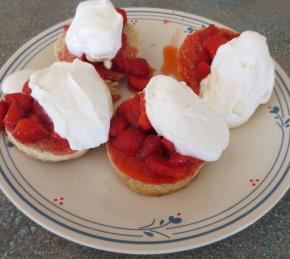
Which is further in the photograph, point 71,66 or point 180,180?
point 71,66

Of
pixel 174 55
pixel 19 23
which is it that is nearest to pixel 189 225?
pixel 174 55

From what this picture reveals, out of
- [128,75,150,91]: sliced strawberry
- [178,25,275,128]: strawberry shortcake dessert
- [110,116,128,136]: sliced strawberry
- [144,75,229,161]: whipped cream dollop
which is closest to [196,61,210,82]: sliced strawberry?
[178,25,275,128]: strawberry shortcake dessert

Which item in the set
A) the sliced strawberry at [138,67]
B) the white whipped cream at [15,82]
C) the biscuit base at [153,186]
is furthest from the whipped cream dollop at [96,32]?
the biscuit base at [153,186]

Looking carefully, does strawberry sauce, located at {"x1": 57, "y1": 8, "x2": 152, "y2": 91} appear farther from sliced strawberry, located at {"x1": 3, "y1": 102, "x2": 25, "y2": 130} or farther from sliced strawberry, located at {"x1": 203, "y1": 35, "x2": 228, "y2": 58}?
sliced strawberry, located at {"x1": 3, "y1": 102, "x2": 25, "y2": 130}

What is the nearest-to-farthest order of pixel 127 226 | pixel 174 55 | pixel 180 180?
pixel 127 226 < pixel 180 180 < pixel 174 55

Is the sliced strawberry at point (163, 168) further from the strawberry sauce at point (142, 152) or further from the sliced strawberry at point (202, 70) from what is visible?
the sliced strawberry at point (202, 70)

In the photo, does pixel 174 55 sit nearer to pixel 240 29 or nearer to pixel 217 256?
pixel 240 29
